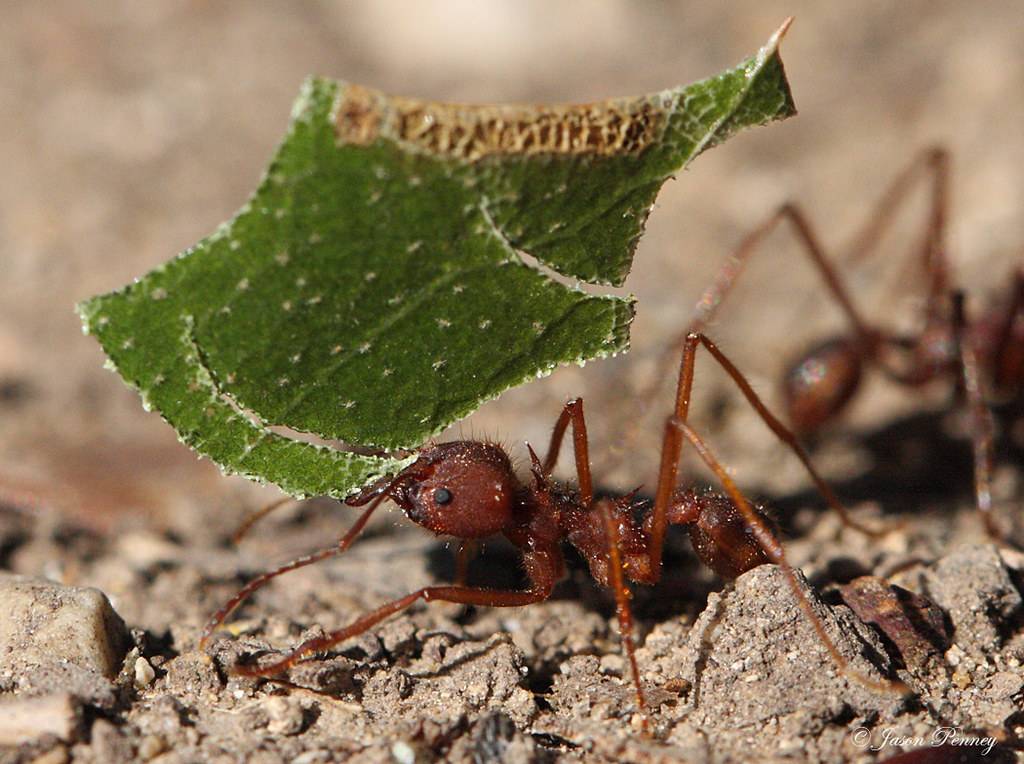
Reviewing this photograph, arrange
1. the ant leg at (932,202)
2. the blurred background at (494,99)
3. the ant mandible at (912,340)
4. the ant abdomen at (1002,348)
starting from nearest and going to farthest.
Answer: the ant mandible at (912,340), the ant leg at (932,202), the blurred background at (494,99), the ant abdomen at (1002,348)

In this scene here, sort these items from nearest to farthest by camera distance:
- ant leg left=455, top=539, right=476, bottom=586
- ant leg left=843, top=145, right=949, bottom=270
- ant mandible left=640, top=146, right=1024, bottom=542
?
ant leg left=455, top=539, right=476, bottom=586 < ant mandible left=640, top=146, right=1024, bottom=542 < ant leg left=843, top=145, right=949, bottom=270

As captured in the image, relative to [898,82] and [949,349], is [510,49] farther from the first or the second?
[949,349]

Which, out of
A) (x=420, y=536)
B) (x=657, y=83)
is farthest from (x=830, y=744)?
(x=657, y=83)

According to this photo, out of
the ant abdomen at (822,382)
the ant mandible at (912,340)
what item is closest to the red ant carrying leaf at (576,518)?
the ant mandible at (912,340)

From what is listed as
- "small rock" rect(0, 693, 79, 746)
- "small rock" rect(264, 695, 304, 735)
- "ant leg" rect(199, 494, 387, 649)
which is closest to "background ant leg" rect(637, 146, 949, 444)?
"ant leg" rect(199, 494, 387, 649)

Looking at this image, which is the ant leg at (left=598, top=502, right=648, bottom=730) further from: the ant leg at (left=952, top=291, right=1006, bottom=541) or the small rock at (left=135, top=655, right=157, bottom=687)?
the ant leg at (left=952, top=291, right=1006, bottom=541)

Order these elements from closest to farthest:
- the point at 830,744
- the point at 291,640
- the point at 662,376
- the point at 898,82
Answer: the point at 830,744, the point at 291,640, the point at 662,376, the point at 898,82

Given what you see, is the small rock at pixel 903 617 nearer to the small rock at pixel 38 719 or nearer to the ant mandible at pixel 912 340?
the ant mandible at pixel 912 340
